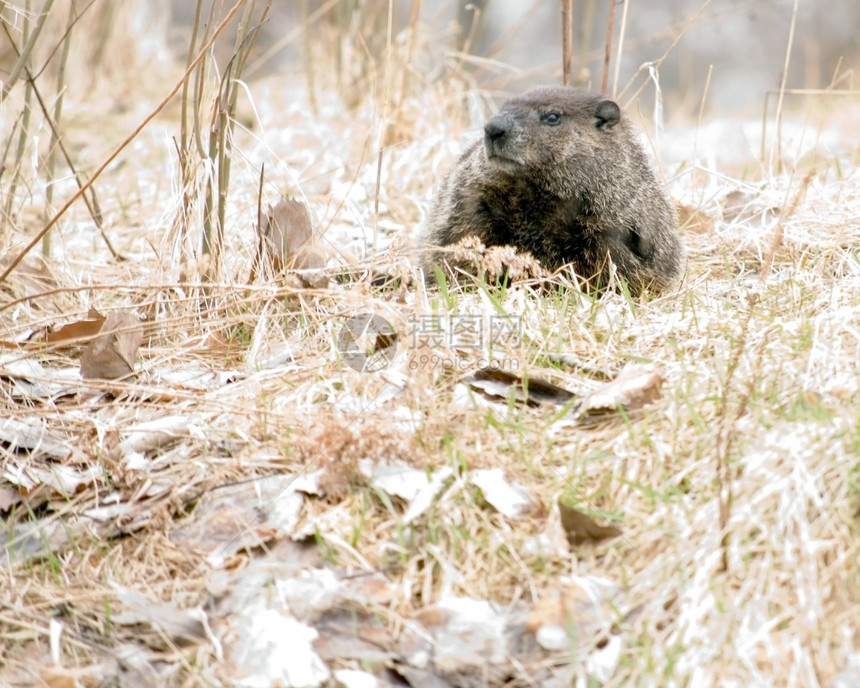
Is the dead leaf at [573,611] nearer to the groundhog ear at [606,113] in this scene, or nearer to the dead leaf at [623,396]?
the dead leaf at [623,396]

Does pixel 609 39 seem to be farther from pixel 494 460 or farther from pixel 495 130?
pixel 494 460

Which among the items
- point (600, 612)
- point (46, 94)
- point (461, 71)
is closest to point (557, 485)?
point (600, 612)

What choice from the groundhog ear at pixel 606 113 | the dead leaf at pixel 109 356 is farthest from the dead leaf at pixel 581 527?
the groundhog ear at pixel 606 113

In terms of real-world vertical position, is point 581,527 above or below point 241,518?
above

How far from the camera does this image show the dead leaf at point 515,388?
2.69 m

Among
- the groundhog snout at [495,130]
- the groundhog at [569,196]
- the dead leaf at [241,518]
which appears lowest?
the dead leaf at [241,518]

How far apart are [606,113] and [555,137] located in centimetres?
26

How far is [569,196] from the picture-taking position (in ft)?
12.5

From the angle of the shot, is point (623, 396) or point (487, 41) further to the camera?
point (487, 41)

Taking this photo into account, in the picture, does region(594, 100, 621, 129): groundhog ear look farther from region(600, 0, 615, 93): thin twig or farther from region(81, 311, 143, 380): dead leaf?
region(81, 311, 143, 380): dead leaf

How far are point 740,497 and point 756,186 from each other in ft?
9.52

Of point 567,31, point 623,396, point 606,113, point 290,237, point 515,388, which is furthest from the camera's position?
point 567,31

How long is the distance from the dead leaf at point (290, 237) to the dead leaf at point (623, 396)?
1.31m

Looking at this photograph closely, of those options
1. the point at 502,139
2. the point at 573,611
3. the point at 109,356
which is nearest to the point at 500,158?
the point at 502,139
